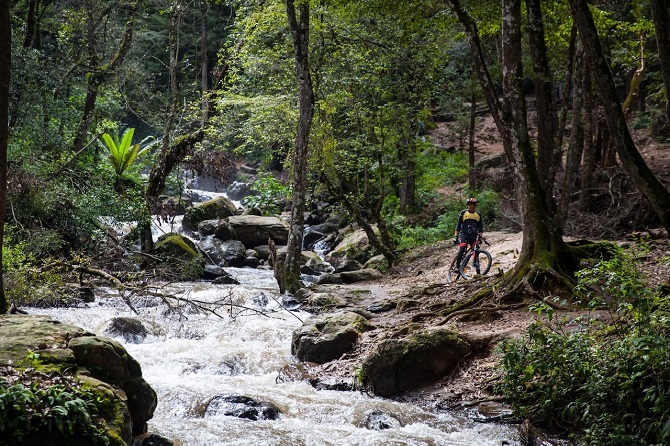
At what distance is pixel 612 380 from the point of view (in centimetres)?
588

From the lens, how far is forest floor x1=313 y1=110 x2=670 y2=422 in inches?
307

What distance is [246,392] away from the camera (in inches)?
318

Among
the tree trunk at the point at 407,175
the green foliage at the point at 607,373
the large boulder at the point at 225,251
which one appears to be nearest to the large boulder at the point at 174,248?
the large boulder at the point at 225,251

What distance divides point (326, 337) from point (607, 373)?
459cm

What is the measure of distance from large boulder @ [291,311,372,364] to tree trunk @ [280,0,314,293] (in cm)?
418

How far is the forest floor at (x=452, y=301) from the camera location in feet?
25.6

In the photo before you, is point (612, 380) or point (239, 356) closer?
point (612, 380)

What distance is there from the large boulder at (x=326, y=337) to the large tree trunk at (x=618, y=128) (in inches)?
187

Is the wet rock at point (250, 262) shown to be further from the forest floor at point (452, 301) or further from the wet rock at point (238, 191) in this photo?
the wet rock at point (238, 191)

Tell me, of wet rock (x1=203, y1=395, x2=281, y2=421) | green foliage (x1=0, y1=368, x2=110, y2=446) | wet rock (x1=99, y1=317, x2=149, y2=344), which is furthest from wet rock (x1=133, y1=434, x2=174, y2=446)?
wet rock (x1=99, y1=317, x2=149, y2=344)

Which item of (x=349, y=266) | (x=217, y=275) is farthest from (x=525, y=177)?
(x=217, y=275)

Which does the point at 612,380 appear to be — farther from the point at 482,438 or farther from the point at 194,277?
the point at 194,277

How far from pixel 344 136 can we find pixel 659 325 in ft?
46.5

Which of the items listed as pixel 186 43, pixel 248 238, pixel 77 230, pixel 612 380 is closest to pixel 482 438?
pixel 612 380
